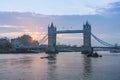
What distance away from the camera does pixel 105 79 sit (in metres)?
42.4

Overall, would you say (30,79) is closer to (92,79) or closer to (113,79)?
(92,79)

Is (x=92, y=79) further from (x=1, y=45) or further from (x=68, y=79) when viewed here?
(x=1, y=45)

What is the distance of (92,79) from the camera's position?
42219 millimetres

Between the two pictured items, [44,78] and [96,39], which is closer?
[44,78]

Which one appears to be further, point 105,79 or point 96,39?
point 96,39

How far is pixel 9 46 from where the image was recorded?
200 metres

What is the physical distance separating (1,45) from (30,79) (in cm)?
16018

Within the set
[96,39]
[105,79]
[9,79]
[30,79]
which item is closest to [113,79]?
[105,79]

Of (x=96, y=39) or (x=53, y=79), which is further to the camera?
(x=96, y=39)

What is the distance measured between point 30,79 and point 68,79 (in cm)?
462

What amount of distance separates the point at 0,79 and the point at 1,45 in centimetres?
15934

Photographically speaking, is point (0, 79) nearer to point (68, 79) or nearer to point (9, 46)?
point (68, 79)

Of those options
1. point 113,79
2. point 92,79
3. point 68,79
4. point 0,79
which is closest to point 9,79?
point 0,79

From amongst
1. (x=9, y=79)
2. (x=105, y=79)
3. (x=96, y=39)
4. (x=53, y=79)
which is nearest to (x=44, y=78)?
(x=53, y=79)
